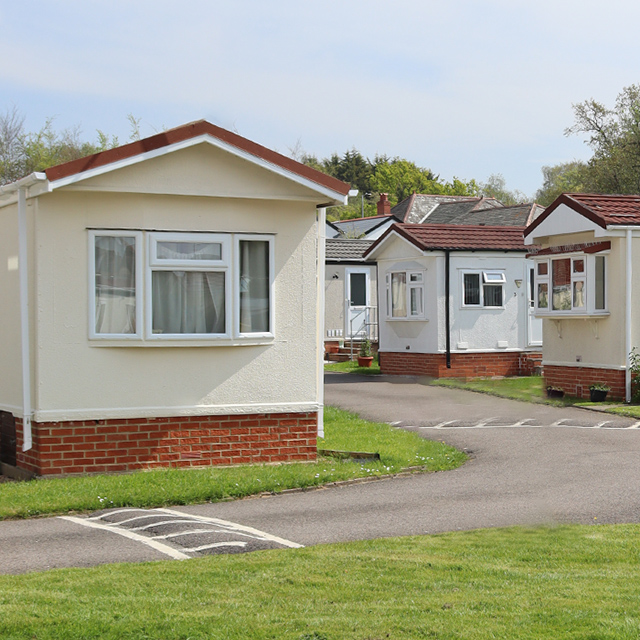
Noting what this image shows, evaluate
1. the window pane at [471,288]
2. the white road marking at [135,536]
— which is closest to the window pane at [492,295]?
the window pane at [471,288]

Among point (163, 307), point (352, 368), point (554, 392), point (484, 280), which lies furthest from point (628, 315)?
point (352, 368)

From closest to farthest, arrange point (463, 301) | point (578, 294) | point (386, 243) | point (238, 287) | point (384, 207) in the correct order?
point (238, 287), point (578, 294), point (463, 301), point (386, 243), point (384, 207)

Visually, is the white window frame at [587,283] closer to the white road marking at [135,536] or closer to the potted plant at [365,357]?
the potted plant at [365,357]

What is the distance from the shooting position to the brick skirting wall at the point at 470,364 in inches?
955

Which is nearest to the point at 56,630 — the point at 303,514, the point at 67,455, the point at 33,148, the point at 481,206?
the point at 303,514

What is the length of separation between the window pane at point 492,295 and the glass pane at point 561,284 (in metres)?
5.11

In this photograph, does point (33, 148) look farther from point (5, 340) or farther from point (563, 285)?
point (5, 340)

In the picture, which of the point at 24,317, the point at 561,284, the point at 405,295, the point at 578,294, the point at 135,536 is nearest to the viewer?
the point at 135,536

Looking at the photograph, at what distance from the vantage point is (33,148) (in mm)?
40562

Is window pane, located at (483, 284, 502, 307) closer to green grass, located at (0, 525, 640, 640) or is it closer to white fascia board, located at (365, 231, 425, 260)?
white fascia board, located at (365, 231, 425, 260)

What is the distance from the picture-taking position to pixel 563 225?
62.7ft

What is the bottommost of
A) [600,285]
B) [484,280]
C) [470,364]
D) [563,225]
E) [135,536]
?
[135,536]

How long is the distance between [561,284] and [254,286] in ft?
29.5

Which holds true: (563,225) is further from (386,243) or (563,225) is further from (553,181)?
(553,181)
